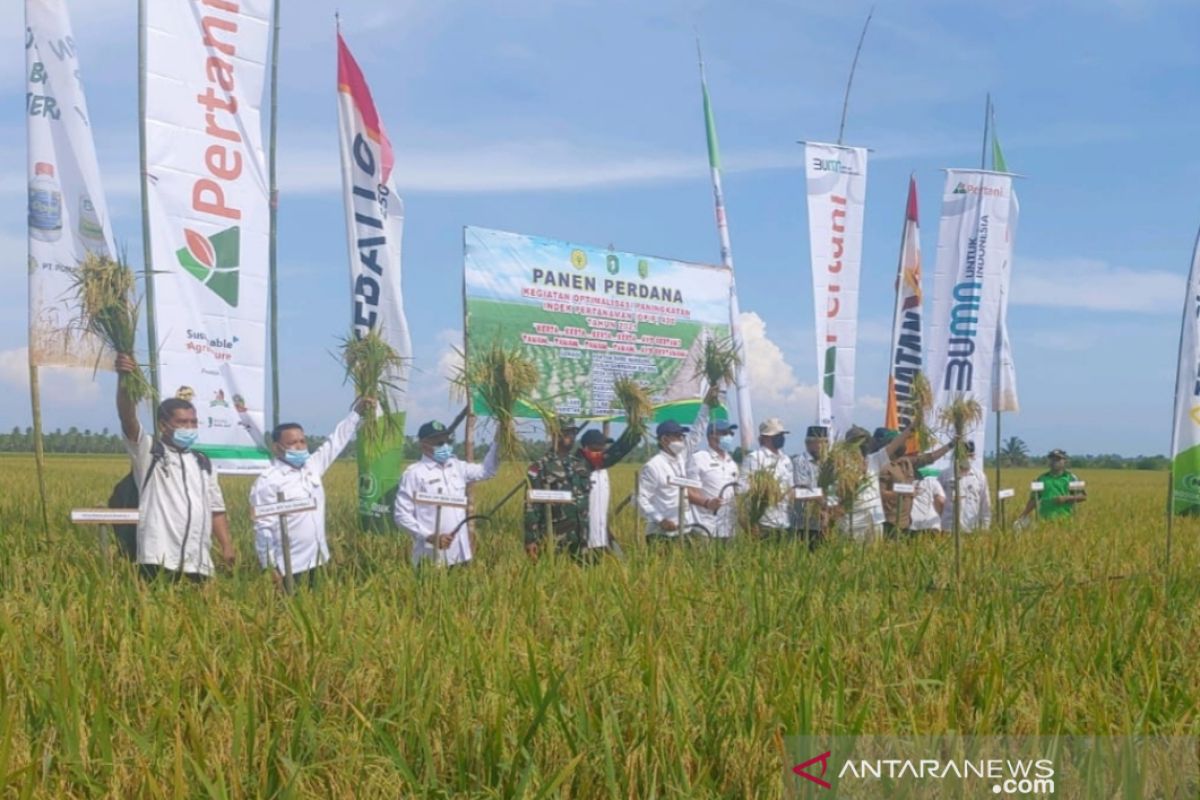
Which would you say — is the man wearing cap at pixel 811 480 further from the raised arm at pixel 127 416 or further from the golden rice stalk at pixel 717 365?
the raised arm at pixel 127 416

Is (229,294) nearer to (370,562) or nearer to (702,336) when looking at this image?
(370,562)

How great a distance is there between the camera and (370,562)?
710 cm

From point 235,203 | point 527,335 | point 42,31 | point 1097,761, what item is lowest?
point 1097,761

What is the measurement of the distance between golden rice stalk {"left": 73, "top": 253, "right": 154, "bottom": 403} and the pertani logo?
1.77 meters

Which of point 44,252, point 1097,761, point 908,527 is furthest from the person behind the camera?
point 908,527

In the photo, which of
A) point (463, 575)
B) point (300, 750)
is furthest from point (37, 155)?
point (300, 750)

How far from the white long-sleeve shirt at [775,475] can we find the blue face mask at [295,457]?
3732 mm

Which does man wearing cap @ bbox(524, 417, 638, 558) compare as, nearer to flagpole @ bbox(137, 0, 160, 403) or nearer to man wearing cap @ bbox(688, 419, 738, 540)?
man wearing cap @ bbox(688, 419, 738, 540)

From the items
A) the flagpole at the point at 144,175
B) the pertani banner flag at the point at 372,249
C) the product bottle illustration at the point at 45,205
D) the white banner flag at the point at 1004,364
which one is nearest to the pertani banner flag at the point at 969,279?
the white banner flag at the point at 1004,364

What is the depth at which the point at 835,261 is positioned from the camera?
12086 mm

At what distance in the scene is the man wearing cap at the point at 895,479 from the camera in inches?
417

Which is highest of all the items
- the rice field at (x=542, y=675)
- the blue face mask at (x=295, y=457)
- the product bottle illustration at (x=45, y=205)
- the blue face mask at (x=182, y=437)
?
the product bottle illustration at (x=45, y=205)

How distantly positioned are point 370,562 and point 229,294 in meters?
2.61

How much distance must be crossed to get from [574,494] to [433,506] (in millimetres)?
988
